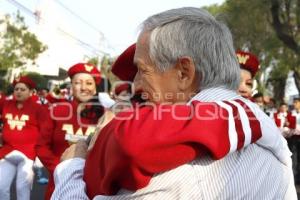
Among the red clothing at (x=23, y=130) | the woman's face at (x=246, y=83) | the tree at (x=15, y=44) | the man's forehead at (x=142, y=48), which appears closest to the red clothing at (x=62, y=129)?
the woman's face at (x=246, y=83)

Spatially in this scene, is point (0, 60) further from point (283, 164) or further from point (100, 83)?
point (283, 164)

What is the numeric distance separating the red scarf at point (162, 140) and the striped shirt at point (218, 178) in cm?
3

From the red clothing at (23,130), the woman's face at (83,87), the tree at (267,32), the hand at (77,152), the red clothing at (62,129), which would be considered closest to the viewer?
the hand at (77,152)

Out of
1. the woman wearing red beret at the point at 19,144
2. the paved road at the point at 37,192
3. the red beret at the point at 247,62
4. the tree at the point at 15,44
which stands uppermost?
the tree at the point at 15,44

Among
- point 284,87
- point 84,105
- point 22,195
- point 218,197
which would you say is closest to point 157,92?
point 218,197

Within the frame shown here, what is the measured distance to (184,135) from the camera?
1254 mm

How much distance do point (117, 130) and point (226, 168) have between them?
29cm

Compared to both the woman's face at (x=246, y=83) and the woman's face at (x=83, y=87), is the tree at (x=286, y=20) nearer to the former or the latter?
the woman's face at (x=83, y=87)

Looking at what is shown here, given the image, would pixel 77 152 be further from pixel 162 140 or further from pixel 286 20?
pixel 286 20

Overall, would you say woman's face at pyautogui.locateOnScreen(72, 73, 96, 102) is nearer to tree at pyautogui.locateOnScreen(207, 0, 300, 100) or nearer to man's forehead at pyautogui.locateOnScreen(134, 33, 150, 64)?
man's forehead at pyautogui.locateOnScreen(134, 33, 150, 64)

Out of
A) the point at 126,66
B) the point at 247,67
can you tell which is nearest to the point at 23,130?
the point at 247,67

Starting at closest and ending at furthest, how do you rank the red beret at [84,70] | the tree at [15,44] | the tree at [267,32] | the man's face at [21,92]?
the red beret at [84,70], the man's face at [21,92], the tree at [267,32], the tree at [15,44]

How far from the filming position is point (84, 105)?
4809mm

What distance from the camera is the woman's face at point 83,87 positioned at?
16.2 feet
